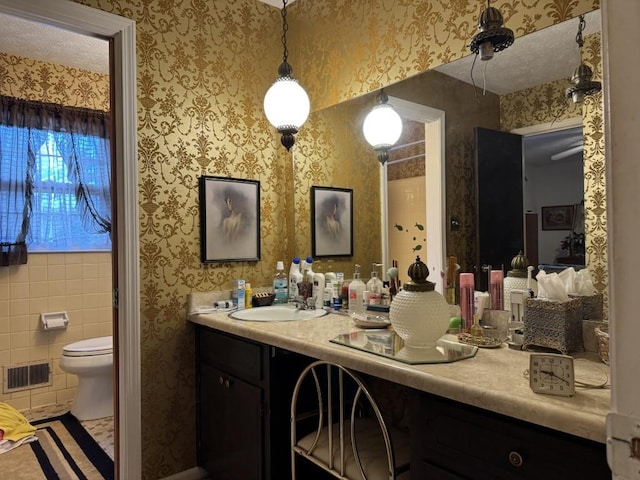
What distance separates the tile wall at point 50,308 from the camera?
3115 millimetres

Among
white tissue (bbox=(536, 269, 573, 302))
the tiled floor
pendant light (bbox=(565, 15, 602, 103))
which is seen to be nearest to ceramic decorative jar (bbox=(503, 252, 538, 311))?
white tissue (bbox=(536, 269, 573, 302))

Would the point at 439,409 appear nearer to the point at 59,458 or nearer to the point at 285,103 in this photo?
the point at 285,103

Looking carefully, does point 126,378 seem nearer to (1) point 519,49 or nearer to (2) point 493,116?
(2) point 493,116

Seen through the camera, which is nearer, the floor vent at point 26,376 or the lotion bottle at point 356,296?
the lotion bottle at point 356,296

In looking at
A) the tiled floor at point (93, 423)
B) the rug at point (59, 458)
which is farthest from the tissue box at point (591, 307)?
the tiled floor at point (93, 423)

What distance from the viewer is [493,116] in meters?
1.61

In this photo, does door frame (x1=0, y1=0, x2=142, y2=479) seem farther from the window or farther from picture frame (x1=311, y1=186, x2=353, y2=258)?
the window

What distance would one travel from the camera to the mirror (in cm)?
135

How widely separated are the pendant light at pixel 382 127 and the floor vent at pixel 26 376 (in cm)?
290

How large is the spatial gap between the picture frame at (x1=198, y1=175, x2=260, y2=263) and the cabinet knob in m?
1.66

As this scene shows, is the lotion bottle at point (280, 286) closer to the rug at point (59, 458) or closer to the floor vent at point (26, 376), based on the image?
the rug at point (59, 458)

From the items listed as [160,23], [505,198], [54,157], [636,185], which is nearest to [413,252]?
[505,198]

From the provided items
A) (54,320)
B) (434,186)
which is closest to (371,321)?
(434,186)

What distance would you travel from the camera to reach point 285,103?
2146 mm
